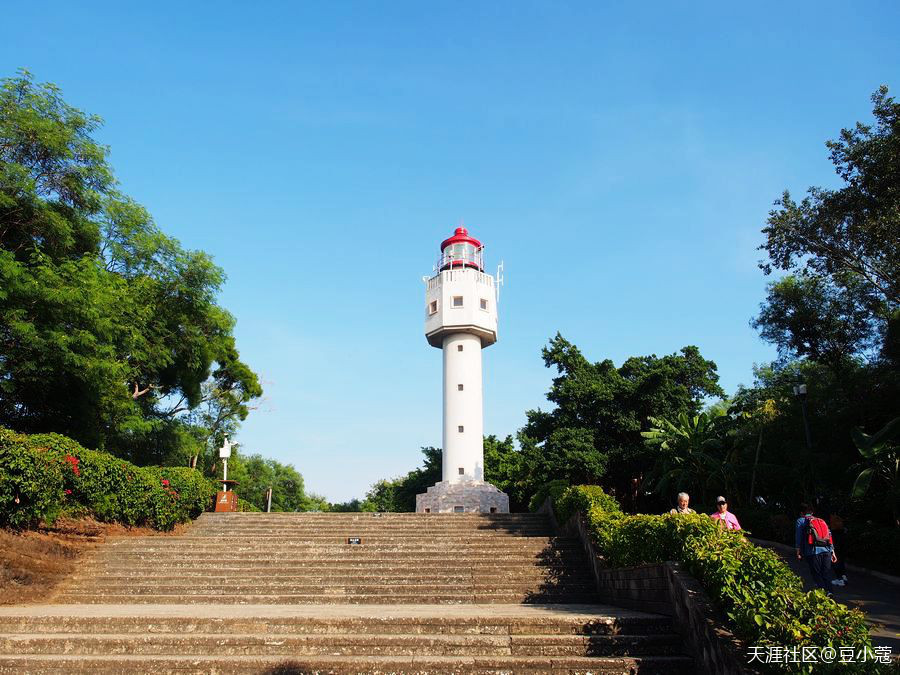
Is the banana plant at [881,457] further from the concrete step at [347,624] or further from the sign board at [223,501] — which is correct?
the sign board at [223,501]

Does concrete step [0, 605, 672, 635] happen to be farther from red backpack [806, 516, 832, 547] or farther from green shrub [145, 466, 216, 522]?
green shrub [145, 466, 216, 522]

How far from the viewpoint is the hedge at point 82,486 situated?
10133mm

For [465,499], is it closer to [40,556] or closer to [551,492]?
[551,492]

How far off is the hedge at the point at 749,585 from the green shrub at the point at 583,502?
334cm

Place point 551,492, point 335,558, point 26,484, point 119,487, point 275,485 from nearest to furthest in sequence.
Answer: point 26,484
point 335,558
point 119,487
point 551,492
point 275,485

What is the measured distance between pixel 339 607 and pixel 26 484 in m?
5.78

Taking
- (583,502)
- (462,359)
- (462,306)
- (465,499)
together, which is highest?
(462,306)

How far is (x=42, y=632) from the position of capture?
7.15 meters

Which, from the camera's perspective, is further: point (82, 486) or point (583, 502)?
point (583, 502)

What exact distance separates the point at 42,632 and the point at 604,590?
7800mm

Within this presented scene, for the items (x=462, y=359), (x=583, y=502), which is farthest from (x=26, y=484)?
(x=462, y=359)

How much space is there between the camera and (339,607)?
911 cm

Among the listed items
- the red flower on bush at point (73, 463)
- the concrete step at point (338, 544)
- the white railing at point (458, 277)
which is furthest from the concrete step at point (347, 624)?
the white railing at point (458, 277)

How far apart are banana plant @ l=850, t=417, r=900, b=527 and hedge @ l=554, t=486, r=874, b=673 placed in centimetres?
746
